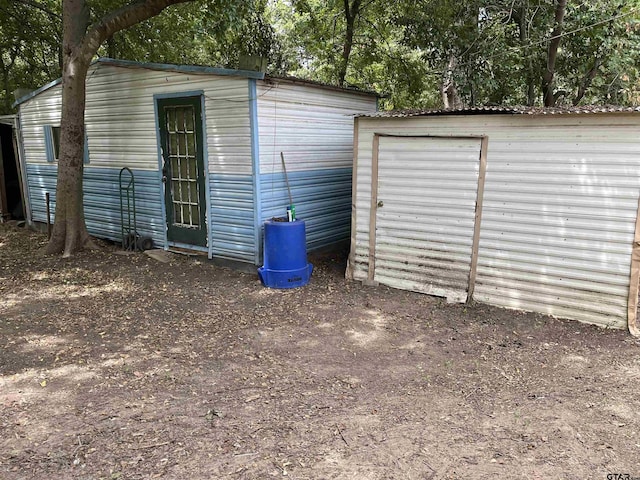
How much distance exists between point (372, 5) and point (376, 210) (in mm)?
8503

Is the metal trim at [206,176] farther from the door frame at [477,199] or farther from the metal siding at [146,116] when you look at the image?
the door frame at [477,199]

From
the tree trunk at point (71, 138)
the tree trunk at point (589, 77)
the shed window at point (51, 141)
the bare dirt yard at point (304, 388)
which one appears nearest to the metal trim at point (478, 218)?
the bare dirt yard at point (304, 388)

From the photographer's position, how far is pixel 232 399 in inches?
132

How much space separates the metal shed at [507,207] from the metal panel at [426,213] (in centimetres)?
1

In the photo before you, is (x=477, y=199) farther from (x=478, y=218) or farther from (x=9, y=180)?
(x=9, y=180)

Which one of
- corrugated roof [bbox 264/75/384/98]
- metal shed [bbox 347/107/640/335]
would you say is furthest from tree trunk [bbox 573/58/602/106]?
metal shed [bbox 347/107/640/335]

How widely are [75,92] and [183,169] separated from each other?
6.22 feet

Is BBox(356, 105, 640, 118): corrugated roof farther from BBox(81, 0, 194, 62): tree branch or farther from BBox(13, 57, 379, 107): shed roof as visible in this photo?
BBox(81, 0, 194, 62): tree branch

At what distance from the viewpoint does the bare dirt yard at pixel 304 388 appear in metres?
2.68

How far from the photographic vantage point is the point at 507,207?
497cm

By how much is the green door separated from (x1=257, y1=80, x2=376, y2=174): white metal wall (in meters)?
0.99

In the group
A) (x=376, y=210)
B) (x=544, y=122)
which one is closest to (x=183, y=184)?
(x=376, y=210)

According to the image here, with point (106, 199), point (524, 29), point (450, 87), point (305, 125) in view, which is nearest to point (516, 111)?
point (305, 125)

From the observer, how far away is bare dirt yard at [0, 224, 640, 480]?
106 inches
